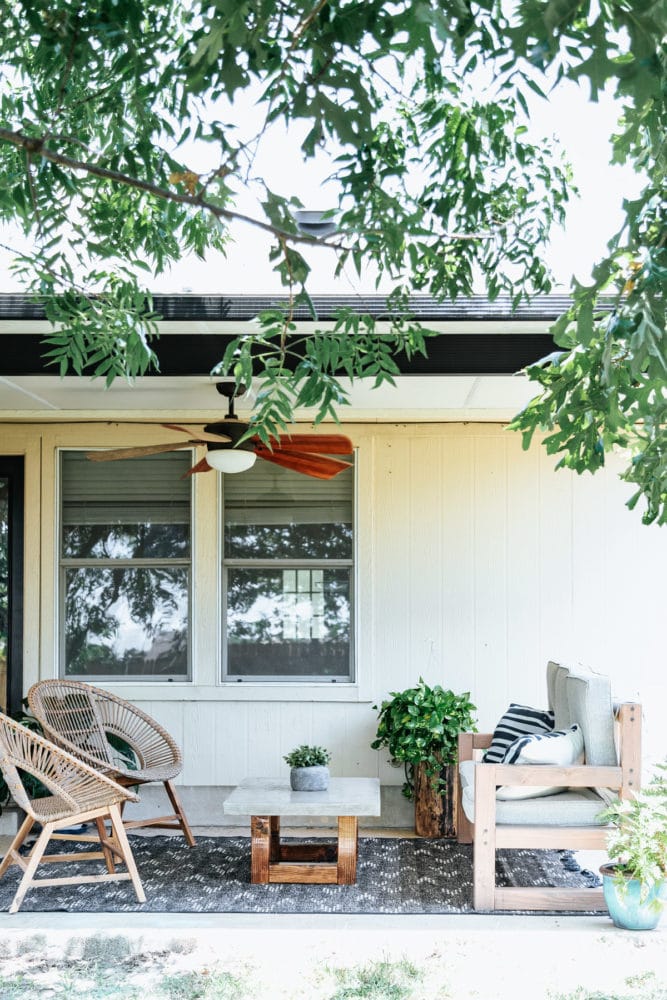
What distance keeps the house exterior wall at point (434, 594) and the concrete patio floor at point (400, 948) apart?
2.02 meters

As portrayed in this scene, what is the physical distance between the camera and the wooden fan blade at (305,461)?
17.3 feet

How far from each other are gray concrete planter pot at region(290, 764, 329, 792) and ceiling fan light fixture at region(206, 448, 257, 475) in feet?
4.95

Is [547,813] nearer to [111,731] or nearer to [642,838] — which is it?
[642,838]

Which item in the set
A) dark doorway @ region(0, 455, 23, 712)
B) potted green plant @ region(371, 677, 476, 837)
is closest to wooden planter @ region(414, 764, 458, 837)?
potted green plant @ region(371, 677, 476, 837)

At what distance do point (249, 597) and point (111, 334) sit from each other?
142 inches

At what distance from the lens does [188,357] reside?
4996 millimetres

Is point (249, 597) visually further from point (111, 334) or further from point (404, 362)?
point (111, 334)

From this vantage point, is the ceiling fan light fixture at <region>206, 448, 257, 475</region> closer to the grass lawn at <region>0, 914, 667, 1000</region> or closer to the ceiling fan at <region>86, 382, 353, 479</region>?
the ceiling fan at <region>86, 382, 353, 479</region>

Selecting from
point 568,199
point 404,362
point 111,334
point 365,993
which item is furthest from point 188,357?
point 365,993

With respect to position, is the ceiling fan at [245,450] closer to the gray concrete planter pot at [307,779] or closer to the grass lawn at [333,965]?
the gray concrete planter pot at [307,779]

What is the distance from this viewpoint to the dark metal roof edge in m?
4.53

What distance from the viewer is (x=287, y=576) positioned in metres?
6.62

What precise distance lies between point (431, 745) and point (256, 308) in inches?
108

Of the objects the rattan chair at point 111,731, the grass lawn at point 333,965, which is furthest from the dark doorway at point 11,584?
the grass lawn at point 333,965
